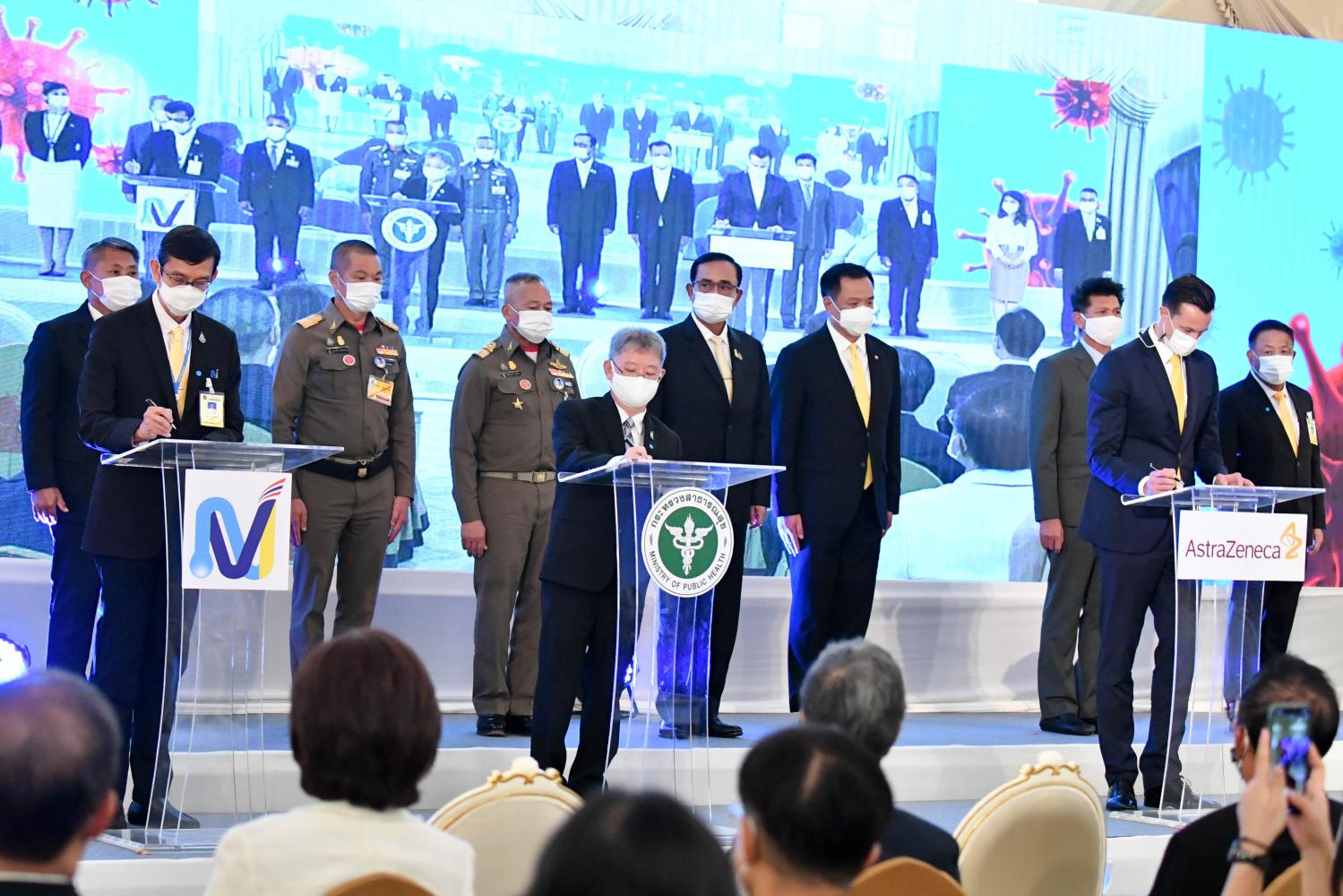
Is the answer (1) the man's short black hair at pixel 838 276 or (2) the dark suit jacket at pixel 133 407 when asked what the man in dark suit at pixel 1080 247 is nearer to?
(1) the man's short black hair at pixel 838 276

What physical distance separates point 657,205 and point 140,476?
3342 millimetres

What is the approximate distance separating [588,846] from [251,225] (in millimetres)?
5666

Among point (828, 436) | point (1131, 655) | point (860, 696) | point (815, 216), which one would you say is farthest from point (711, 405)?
point (860, 696)

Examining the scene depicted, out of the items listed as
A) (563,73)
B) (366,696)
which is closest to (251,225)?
(563,73)

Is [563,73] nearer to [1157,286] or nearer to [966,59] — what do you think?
[966,59]

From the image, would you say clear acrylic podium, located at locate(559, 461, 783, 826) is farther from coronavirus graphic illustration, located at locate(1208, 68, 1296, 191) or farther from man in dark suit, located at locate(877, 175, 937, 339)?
coronavirus graphic illustration, located at locate(1208, 68, 1296, 191)

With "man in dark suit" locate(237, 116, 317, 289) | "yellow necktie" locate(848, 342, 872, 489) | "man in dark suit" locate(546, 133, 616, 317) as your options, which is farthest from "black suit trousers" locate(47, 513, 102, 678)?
"yellow necktie" locate(848, 342, 872, 489)

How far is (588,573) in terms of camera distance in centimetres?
455

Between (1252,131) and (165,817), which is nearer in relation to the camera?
(165,817)

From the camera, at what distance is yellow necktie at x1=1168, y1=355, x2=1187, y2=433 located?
5234mm

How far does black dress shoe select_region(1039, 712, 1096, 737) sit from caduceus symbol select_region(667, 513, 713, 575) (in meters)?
3.01

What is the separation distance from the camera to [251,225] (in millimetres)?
6445

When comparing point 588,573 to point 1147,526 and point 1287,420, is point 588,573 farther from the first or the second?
point 1287,420

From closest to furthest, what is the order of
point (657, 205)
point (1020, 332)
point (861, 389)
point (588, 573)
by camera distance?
point (588, 573) < point (861, 389) < point (657, 205) < point (1020, 332)
